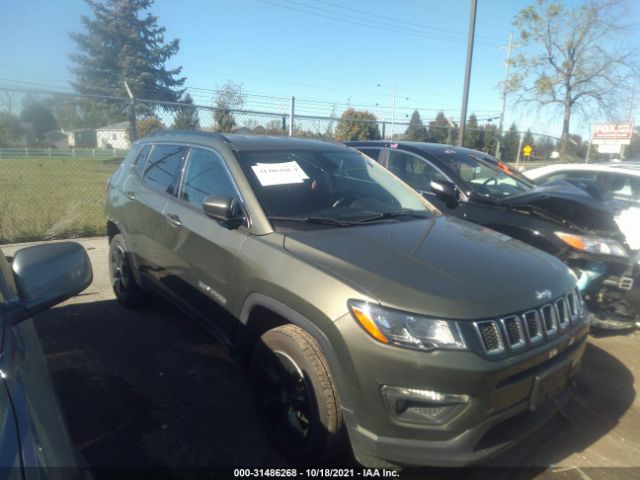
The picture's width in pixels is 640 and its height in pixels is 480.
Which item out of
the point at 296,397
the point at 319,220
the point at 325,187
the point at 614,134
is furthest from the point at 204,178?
the point at 614,134

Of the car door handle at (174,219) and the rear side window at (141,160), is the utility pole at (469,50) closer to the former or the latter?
the rear side window at (141,160)

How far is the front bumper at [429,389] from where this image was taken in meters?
1.96

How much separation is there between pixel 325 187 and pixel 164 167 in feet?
5.18

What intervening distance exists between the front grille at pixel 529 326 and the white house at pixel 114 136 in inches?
334

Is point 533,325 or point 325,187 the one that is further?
point 325,187

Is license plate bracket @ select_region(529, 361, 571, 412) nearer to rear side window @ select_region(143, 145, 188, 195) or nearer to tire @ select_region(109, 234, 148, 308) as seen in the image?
rear side window @ select_region(143, 145, 188, 195)

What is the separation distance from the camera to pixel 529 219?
449 cm

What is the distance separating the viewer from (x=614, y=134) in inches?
723

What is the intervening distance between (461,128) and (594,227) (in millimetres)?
7517

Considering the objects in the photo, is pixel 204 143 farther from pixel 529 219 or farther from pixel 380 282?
pixel 529 219

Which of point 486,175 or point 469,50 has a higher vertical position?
point 469,50

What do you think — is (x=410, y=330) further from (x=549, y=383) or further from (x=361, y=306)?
(x=549, y=383)

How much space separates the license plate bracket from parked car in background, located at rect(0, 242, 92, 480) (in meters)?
1.99

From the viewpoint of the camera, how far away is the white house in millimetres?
9000
